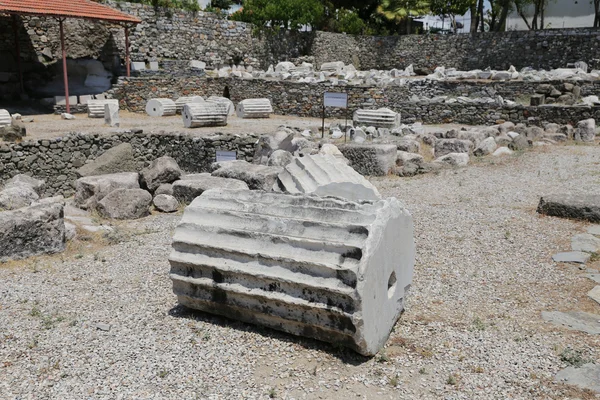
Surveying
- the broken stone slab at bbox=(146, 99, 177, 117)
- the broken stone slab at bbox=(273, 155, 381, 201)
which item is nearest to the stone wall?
the broken stone slab at bbox=(146, 99, 177, 117)

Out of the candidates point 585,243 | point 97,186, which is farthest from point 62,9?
point 585,243

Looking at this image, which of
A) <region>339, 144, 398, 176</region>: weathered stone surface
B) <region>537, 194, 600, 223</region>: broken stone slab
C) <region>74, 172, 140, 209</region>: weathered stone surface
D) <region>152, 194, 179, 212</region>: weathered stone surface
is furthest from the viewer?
<region>339, 144, 398, 176</region>: weathered stone surface

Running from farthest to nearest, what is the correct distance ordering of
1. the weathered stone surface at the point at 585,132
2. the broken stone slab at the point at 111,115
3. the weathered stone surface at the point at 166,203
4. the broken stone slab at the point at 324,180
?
1. the broken stone slab at the point at 111,115
2. the weathered stone surface at the point at 585,132
3. the weathered stone surface at the point at 166,203
4. the broken stone slab at the point at 324,180

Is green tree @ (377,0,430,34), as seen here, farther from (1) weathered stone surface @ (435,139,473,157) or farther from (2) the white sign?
(1) weathered stone surface @ (435,139,473,157)

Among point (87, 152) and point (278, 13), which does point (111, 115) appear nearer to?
point (87, 152)

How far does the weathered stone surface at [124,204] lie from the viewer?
8828mm

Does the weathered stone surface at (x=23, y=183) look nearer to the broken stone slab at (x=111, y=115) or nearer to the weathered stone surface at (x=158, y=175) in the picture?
the weathered stone surface at (x=158, y=175)

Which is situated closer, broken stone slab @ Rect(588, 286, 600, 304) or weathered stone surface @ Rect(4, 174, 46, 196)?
broken stone slab @ Rect(588, 286, 600, 304)

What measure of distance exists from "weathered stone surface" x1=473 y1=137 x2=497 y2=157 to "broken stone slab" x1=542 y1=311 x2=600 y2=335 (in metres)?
8.80

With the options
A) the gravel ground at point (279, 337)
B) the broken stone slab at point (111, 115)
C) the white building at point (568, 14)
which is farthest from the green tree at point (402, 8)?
the gravel ground at point (279, 337)

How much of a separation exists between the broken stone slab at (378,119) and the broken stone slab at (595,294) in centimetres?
1151

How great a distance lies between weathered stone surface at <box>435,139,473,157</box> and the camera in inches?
527

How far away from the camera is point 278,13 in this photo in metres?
29.1

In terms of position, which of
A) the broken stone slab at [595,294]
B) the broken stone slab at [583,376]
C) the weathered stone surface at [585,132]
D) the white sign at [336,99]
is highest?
the white sign at [336,99]
